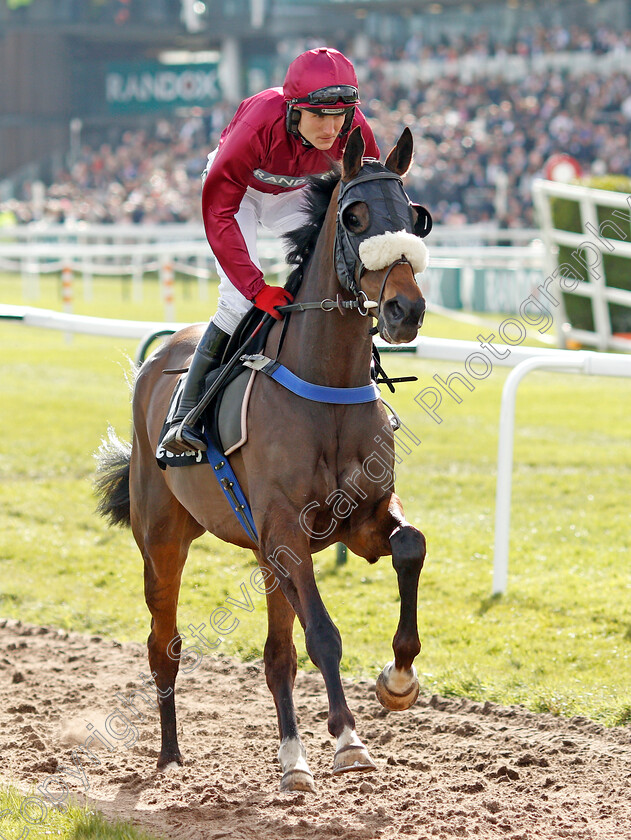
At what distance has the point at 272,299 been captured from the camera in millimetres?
3480

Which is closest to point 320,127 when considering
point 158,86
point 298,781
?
point 298,781

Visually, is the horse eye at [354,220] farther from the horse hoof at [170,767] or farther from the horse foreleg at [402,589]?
the horse hoof at [170,767]

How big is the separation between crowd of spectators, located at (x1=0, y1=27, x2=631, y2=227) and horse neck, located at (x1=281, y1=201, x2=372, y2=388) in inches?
731

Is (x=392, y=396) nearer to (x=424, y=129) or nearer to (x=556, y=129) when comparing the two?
(x=556, y=129)

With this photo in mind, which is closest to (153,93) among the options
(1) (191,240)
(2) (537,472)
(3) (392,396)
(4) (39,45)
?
(4) (39,45)

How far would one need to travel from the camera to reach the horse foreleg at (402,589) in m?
3.20

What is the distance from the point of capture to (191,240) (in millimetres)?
23469

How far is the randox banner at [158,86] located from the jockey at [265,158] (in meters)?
35.0

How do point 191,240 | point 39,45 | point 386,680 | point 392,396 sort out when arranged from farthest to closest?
point 39,45, point 191,240, point 392,396, point 386,680

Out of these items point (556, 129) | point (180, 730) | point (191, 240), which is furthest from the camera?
point (556, 129)

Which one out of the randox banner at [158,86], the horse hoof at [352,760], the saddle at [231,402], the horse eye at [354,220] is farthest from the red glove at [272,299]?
the randox banner at [158,86]

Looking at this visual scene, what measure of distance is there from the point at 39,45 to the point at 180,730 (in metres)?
36.3

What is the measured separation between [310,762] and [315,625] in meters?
0.99

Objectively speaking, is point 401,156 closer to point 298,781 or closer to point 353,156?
point 353,156
